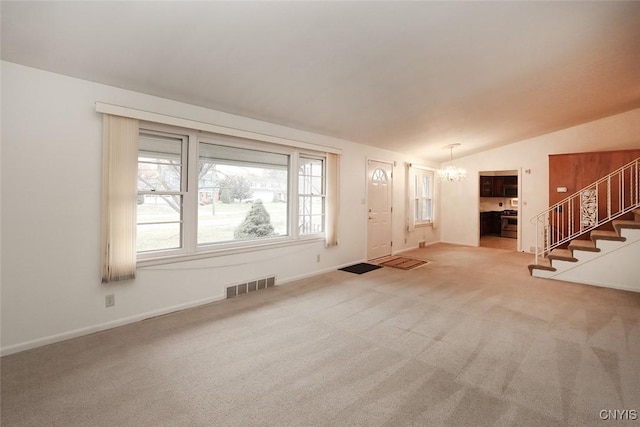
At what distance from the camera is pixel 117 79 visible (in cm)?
277

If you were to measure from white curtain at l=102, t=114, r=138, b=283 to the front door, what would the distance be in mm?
4307

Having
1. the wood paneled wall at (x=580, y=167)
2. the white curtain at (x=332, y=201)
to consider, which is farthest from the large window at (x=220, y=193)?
the wood paneled wall at (x=580, y=167)

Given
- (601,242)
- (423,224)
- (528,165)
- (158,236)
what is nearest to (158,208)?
(158,236)

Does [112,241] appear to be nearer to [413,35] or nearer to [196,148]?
[196,148]

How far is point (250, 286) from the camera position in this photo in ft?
13.3

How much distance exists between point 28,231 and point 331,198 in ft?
12.6

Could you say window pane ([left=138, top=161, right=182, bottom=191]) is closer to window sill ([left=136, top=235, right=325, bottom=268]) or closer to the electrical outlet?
window sill ([left=136, top=235, right=325, bottom=268])

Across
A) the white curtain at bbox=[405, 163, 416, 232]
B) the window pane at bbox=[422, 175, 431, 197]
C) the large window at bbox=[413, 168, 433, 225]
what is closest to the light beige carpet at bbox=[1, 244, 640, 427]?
the white curtain at bbox=[405, 163, 416, 232]

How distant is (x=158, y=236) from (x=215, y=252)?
680 millimetres

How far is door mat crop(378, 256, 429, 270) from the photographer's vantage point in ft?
18.4

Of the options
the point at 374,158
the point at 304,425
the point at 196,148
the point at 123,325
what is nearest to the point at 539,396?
the point at 304,425

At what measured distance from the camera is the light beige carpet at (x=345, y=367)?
5.77 ft

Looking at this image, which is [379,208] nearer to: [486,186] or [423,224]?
[423,224]

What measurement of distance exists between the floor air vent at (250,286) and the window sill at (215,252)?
17.8 inches
